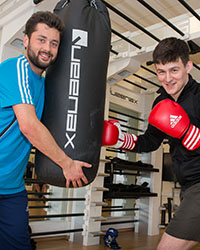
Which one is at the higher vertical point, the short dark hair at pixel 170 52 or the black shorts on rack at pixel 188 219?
the short dark hair at pixel 170 52

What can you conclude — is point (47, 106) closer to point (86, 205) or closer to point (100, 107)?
point (100, 107)

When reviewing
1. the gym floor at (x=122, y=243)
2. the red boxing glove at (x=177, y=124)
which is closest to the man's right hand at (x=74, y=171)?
the red boxing glove at (x=177, y=124)

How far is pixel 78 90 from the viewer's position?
1.59m

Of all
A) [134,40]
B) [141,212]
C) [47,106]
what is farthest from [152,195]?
[47,106]

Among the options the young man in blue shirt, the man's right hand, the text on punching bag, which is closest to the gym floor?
the young man in blue shirt

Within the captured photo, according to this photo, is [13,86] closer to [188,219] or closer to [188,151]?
[188,151]

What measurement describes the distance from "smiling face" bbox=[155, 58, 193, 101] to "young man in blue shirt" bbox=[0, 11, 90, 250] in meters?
0.65

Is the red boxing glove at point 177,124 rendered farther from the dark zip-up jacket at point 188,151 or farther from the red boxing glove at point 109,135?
the red boxing glove at point 109,135

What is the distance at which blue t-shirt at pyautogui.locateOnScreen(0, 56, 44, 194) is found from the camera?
4.88 feet

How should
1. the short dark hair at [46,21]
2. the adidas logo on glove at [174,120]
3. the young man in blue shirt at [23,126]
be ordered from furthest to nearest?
the adidas logo on glove at [174,120] → the short dark hair at [46,21] → the young man in blue shirt at [23,126]

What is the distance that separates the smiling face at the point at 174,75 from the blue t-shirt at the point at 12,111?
735mm

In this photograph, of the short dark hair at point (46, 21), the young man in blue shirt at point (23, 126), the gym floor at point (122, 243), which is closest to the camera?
the young man in blue shirt at point (23, 126)

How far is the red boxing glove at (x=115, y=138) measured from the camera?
1988 mm

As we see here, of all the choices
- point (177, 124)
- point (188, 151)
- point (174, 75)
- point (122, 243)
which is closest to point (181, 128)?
point (177, 124)
